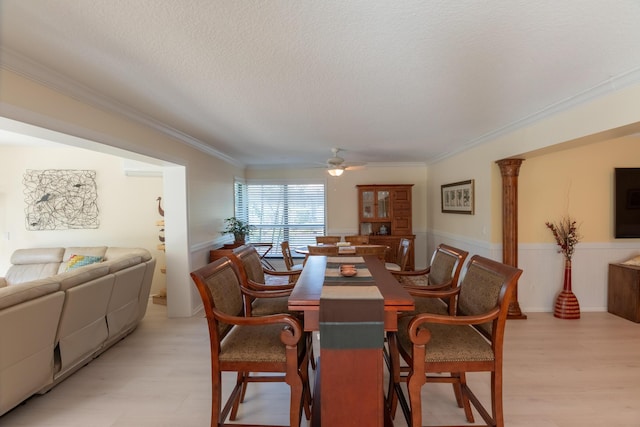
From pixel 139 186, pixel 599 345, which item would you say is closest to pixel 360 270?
pixel 599 345

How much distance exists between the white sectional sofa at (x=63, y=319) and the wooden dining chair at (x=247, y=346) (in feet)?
4.17

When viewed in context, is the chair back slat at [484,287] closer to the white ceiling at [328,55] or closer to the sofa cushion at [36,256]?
the white ceiling at [328,55]

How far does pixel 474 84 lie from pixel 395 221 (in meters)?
3.81

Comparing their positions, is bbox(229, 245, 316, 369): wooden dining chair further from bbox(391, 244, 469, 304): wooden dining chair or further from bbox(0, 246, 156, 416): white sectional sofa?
bbox(0, 246, 156, 416): white sectional sofa

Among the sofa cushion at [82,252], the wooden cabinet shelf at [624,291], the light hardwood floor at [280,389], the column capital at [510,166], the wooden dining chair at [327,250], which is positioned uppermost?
the column capital at [510,166]

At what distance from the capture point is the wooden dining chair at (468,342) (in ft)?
5.03

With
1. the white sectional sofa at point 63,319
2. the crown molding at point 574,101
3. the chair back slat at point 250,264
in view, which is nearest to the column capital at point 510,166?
the crown molding at point 574,101

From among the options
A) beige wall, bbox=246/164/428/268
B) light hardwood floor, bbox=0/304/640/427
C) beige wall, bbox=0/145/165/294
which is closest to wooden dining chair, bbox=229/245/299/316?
light hardwood floor, bbox=0/304/640/427

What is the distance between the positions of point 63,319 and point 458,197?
491 centimetres

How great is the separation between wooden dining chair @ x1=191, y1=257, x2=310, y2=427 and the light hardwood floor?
2.12 feet

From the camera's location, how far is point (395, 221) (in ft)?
19.2

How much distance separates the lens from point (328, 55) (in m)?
1.80

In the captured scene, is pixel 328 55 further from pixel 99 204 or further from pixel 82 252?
pixel 99 204

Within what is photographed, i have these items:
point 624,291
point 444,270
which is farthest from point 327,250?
point 624,291
